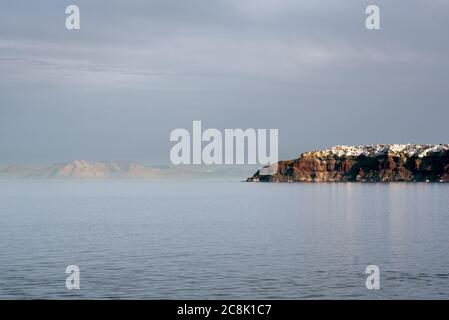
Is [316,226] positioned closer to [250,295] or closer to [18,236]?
[18,236]

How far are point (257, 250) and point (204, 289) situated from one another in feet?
84.9

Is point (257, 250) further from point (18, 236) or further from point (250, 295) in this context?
point (18, 236)

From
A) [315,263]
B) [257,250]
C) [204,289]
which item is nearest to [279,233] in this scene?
[257,250]

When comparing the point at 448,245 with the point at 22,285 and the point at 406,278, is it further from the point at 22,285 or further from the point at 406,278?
the point at 22,285

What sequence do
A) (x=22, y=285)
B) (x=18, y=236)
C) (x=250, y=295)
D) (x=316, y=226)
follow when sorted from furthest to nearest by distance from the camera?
(x=316, y=226) → (x=18, y=236) → (x=22, y=285) → (x=250, y=295)

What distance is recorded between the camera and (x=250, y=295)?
53375mm

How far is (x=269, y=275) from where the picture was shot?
6222 centimetres
